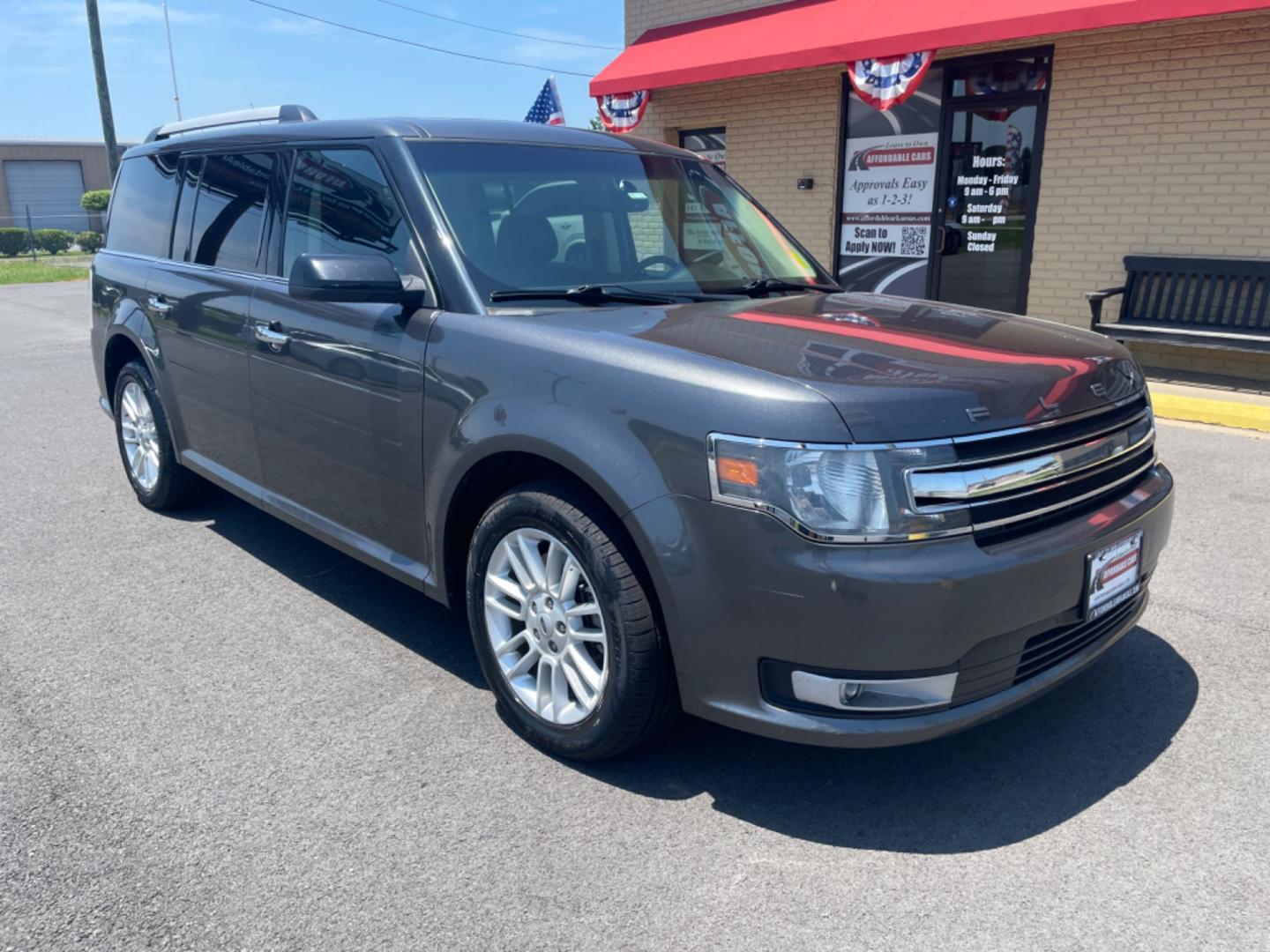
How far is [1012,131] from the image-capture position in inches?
388

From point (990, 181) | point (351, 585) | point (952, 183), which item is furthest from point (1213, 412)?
point (351, 585)

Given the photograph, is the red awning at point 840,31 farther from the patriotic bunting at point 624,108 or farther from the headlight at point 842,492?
the headlight at point 842,492

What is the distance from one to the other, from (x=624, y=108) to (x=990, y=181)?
4894mm

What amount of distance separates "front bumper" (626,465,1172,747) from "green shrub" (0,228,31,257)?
4174 centimetres

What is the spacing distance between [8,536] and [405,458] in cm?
302

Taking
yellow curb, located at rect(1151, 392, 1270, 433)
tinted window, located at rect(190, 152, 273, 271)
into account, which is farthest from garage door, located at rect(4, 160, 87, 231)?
yellow curb, located at rect(1151, 392, 1270, 433)

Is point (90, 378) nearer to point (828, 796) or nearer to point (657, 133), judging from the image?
point (657, 133)

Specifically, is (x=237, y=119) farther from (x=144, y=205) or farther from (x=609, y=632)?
(x=609, y=632)

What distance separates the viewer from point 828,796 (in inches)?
113

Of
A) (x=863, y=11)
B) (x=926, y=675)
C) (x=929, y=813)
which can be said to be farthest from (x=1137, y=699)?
(x=863, y=11)

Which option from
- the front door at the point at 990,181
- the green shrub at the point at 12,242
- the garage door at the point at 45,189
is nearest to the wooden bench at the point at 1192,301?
the front door at the point at 990,181

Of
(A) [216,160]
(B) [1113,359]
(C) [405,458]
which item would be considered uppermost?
Answer: (A) [216,160]

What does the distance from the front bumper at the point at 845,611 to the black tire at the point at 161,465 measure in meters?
3.45

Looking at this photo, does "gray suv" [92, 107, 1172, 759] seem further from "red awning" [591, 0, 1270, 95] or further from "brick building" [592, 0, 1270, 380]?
"brick building" [592, 0, 1270, 380]
